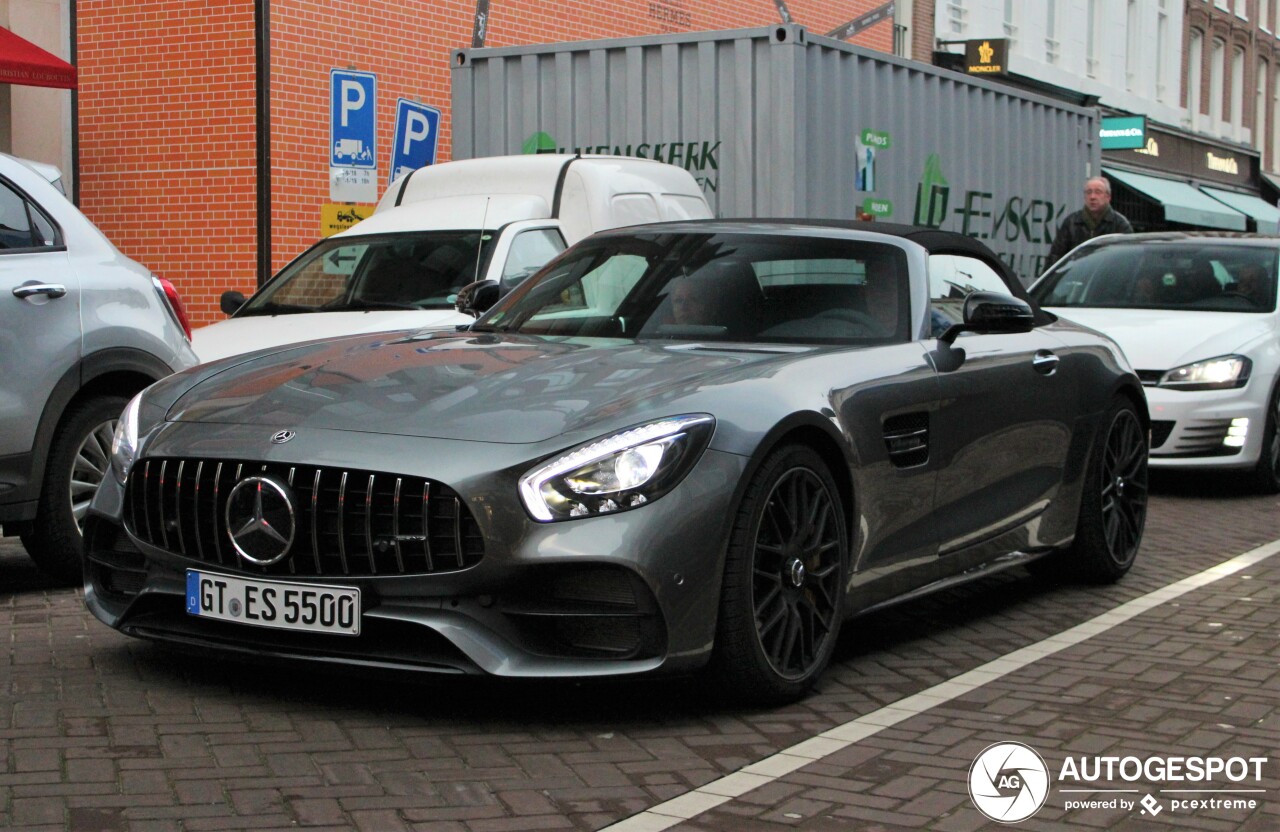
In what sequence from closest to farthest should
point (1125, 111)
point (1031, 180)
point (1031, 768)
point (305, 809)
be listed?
point (305, 809)
point (1031, 768)
point (1031, 180)
point (1125, 111)

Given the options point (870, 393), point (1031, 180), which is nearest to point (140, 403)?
point (870, 393)

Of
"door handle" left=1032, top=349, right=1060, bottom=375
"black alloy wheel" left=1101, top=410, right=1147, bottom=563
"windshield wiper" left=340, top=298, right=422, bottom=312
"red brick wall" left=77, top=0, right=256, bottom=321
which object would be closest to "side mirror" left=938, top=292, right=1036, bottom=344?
"door handle" left=1032, top=349, right=1060, bottom=375

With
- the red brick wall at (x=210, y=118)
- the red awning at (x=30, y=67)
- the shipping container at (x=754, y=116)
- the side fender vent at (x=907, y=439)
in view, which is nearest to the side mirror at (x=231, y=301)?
the shipping container at (x=754, y=116)

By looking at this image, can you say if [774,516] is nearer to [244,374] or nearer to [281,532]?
[281,532]

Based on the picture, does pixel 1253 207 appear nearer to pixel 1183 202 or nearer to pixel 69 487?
pixel 1183 202

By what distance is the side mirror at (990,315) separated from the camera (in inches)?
237

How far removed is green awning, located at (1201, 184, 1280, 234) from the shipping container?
27553mm

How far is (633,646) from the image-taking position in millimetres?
4562

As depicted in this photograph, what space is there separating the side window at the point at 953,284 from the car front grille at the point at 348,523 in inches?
86.8

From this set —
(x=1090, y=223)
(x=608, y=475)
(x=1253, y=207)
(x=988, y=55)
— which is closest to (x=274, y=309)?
(x=608, y=475)

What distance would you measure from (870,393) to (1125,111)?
1362 inches

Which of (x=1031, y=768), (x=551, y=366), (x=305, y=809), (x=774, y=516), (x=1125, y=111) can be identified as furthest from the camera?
(x=1125, y=111)

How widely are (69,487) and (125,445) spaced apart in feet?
5.98

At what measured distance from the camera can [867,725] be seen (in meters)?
4.86
